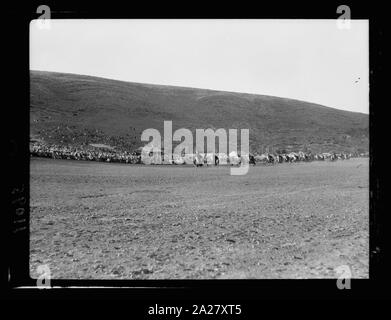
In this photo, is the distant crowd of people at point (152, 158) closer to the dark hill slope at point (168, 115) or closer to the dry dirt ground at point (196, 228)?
the dry dirt ground at point (196, 228)

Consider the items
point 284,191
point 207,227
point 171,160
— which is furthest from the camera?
point 171,160

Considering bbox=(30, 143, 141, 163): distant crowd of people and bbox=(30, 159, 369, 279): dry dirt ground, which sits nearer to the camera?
bbox=(30, 159, 369, 279): dry dirt ground

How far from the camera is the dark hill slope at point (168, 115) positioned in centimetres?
2809

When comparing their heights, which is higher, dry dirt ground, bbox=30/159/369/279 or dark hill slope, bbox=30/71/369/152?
dark hill slope, bbox=30/71/369/152

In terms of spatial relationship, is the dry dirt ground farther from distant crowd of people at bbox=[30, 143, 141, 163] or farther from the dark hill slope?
the dark hill slope

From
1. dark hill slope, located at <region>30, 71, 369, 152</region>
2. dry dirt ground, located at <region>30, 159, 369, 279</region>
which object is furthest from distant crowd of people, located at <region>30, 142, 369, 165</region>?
dark hill slope, located at <region>30, 71, 369, 152</region>

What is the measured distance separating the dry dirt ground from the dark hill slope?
14606 millimetres

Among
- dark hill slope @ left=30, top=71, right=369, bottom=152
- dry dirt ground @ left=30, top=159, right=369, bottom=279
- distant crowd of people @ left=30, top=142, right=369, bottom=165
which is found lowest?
dry dirt ground @ left=30, top=159, right=369, bottom=279

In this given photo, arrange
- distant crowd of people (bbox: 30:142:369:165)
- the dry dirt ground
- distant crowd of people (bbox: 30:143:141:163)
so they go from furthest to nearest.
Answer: distant crowd of people (bbox: 30:142:369:165) < distant crowd of people (bbox: 30:143:141:163) < the dry dirt ground

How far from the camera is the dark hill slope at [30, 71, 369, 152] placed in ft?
92.2
